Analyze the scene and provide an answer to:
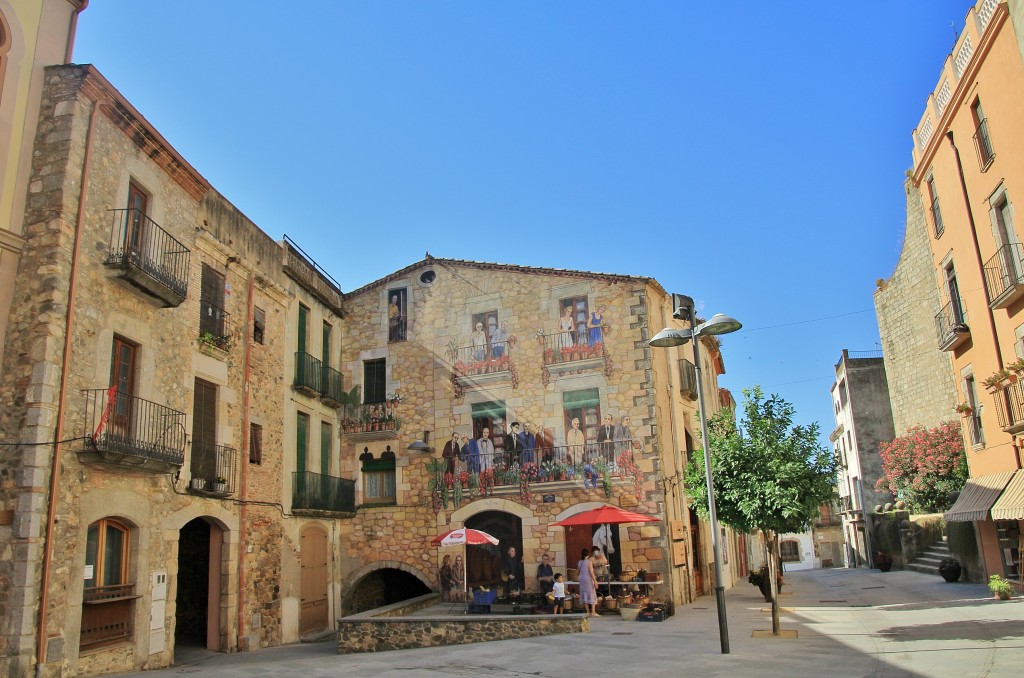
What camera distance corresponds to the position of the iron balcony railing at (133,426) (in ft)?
39.8

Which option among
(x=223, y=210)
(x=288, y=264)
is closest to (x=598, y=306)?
(x=288, y=264)

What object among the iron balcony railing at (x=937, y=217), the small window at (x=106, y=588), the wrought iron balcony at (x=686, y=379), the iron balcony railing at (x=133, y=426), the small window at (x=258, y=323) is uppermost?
the iron balcony railing at (x=937, y=217)

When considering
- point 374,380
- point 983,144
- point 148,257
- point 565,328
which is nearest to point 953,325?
point 983,144

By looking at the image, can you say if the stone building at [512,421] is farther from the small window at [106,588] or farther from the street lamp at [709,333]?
the small window at [106,588]

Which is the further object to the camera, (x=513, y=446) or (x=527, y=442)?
(x=513, y=446)

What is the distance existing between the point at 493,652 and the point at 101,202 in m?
10.4

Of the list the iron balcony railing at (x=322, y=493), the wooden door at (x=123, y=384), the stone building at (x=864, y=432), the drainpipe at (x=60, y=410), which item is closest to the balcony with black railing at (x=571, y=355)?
the iron balcony railing at (x=322, y=493)

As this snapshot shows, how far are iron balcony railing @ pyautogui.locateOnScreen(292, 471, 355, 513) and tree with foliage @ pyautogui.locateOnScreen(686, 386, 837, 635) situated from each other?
1073 centimetres

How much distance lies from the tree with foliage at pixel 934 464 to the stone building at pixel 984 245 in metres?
7.35

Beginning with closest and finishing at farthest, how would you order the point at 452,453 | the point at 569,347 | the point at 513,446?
the point at 513,446 → the point at 569,347 → the point at 452,453

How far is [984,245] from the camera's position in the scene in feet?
57.7

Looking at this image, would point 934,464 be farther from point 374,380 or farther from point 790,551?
point 790,551

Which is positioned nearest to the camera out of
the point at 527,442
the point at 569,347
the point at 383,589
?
the point at 527,442

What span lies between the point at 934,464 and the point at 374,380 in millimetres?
19972
